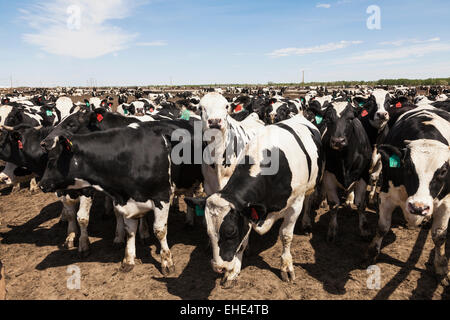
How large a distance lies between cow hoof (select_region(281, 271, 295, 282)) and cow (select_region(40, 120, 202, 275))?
6.00ft

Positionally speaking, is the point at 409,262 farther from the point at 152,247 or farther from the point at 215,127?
the point at 152,247

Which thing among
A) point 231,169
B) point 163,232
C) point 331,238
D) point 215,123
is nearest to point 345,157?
point 331,238

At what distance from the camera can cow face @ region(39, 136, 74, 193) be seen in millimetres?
4109

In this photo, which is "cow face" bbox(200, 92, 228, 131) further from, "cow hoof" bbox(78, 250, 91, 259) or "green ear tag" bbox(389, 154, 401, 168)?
"cow hoof" bbox(78, 250, 91, 259)

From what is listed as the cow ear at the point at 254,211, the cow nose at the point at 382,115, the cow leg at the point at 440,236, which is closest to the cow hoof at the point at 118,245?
the cow ear at the point at 254,211

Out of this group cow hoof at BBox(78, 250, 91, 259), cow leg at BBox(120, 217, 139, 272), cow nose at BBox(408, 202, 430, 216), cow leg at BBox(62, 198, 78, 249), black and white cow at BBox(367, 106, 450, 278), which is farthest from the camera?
cow leg at BBox(62, 198, 78, 249)

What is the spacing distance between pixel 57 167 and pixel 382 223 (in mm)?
5083

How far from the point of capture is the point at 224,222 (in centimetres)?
336

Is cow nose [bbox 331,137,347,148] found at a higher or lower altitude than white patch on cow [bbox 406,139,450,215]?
higher

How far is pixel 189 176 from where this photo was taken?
5312mm

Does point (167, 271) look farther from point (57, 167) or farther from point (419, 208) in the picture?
point (419, 208)

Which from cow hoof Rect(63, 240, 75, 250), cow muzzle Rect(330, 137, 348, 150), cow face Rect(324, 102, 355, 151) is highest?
cow face Rect(324, 102, 355, 151)

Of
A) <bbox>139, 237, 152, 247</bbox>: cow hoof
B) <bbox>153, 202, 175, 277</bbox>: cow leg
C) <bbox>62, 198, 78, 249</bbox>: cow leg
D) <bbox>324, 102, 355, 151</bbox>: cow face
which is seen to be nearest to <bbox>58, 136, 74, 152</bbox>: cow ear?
<bbox>153, 202, 175, 277</bbox>: cow leg
